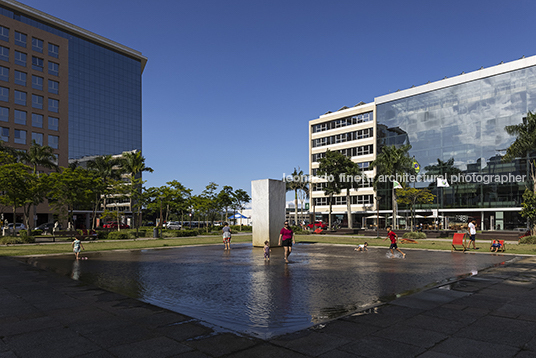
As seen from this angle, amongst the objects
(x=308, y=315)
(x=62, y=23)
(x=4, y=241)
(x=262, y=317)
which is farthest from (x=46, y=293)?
(x=62, y=23)

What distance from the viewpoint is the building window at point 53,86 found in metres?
67.1

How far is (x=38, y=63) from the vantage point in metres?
66.1

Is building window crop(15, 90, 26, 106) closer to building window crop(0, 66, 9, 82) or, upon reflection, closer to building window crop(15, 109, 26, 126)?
building window crop(15, 109, 26, 126)

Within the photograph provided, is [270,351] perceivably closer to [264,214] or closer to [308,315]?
[308,315]

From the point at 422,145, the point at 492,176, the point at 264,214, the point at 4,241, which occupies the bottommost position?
the point at 4,241

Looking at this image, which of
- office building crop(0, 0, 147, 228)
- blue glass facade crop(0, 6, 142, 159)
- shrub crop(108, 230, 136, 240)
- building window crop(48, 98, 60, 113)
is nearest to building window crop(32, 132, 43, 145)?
office building crop(0, 0, 147, 228)

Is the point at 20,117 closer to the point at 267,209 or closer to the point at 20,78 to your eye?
the point at 20,78

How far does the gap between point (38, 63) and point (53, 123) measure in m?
10.5

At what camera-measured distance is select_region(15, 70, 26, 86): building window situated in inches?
2495

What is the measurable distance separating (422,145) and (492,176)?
38.9 ft

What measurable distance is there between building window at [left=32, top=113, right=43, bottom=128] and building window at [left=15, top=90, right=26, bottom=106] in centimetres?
246

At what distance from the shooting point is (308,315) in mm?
7426

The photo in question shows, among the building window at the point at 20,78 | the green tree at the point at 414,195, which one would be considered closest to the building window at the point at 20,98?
the building window at the point at 20,78

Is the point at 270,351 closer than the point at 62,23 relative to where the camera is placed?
Yes
